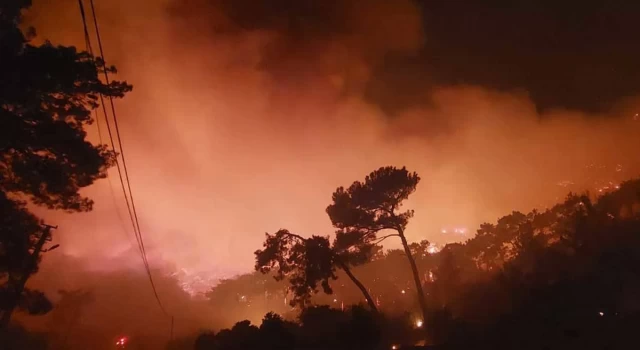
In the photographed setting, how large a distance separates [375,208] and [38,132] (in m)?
21.3

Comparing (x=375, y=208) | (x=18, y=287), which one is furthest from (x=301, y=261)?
(x=18, y=287)

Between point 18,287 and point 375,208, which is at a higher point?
point 375,208

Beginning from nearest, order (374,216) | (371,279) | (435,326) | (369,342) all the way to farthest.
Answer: (369,342) < (435,326) < (374,216) < (371,279)

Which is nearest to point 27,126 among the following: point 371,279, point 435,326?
point 435,326

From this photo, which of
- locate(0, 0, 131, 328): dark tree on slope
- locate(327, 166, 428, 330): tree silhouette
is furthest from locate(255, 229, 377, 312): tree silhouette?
locate(0, 0, 131, 328): dark tree on slope

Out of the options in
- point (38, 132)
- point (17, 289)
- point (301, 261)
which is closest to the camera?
point (38, 132)

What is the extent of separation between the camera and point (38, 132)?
12.2 metres

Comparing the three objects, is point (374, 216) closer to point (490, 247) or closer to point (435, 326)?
point (435, 326)

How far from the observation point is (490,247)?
192ft

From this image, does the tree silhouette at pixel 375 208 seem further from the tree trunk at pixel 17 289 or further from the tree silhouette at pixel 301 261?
the tree trunk at pixel 17 289

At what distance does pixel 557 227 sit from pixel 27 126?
60.3m

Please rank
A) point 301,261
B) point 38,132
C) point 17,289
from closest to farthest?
point 38,132
point 17,289
point 301,261

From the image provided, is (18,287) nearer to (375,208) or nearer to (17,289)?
(17,289)

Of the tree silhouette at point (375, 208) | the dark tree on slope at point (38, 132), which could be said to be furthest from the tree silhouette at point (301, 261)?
the dark tree on slope at point (38, 132)
